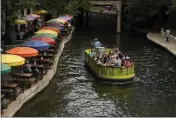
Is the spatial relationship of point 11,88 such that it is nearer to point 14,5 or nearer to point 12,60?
point 12,60

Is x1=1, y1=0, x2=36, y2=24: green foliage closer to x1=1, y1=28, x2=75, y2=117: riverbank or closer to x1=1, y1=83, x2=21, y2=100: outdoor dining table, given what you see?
x1=1, y1=28, x2=75, y2=117: riverbank

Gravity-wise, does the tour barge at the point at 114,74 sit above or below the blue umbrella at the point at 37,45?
below

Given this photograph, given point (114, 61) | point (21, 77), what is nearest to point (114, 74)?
point (114, 61)

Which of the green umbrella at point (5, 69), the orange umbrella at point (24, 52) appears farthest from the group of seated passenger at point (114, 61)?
the green umbrella at point (5, 69)

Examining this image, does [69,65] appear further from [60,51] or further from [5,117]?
[5,117]

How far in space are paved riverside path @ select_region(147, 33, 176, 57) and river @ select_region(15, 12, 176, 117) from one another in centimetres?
249

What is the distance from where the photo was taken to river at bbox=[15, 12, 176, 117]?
72.8 ft

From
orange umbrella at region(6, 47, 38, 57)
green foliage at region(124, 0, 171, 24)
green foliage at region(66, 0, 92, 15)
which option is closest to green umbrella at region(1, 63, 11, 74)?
orange umbrella at region(6, 47, 38, 57)

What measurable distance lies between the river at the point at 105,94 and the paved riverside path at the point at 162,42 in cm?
249

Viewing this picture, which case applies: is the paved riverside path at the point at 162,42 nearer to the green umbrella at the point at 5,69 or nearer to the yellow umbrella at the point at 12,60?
the yellow umbrella at the point at 12,60

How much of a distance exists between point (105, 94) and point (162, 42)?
23.4 meters

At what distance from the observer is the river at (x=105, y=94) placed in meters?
22.2

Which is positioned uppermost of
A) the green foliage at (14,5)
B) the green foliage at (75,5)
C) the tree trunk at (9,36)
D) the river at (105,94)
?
the green foliage at (14,5)

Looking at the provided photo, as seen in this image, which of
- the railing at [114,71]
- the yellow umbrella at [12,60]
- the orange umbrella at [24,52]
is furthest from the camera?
the railing at [114,71]
